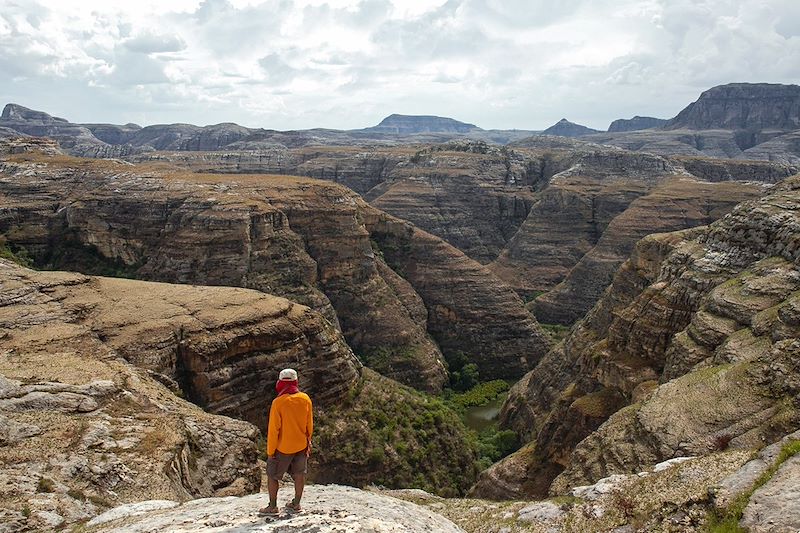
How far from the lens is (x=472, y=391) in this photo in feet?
198

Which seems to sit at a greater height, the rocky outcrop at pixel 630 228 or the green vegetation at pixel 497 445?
the rocky outcrop at pixel 630 228

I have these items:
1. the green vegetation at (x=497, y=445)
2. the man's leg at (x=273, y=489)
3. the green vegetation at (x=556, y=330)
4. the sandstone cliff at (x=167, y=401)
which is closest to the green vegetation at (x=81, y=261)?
the sandstone cliff at (x=167, y=401)

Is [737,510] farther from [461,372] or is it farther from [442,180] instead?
[442,180]

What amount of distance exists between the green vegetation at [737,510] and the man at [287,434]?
24.5 ft

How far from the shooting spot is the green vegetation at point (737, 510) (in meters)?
10.3

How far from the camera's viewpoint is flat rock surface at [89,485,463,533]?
34.8ft

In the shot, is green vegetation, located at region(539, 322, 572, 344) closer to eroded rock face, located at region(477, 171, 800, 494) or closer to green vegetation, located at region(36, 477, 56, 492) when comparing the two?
eroded rock face, located at region(477, 171, 800, 494)

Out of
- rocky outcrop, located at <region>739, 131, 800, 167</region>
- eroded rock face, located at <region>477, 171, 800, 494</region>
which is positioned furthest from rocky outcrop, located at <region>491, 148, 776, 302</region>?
rocky outcrop, located at <region>739, 131, 800, 167</region>

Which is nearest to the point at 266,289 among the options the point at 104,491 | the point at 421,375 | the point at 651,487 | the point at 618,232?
the point at 421,375

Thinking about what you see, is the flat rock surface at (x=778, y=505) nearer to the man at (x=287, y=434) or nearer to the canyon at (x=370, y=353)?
the canyon at (x=370, y=353)

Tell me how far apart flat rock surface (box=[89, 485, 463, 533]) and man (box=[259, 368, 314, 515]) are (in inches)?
21.0

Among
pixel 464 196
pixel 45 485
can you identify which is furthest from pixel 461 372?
pixel 464 196

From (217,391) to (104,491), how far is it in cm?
1568

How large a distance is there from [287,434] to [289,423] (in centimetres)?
22
